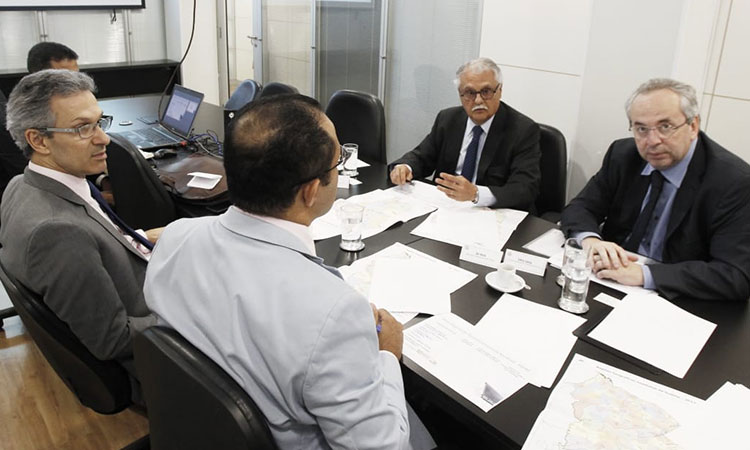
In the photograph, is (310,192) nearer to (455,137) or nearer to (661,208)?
(661,208)

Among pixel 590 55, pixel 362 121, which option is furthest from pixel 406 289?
pixel 590 55

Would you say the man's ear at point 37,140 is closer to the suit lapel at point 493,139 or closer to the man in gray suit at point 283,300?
the man in gray suit at point 283,300

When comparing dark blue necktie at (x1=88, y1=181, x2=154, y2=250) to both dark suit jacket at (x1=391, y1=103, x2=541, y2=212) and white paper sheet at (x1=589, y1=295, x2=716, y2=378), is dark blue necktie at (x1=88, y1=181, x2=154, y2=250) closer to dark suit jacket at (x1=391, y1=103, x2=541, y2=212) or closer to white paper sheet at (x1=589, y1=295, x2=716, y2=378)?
dark suit jacket at (x1=391, y1=103, x2=541, y2=212)

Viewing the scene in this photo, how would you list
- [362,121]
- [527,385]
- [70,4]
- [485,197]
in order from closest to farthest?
[527,385] → [485,197] → [362,121] → [70,4]

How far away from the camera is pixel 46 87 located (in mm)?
1660

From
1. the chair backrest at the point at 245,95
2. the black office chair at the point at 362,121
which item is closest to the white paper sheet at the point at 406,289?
the black office chair at the point at 362,121

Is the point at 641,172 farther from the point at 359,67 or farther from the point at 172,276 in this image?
the point at 359,67

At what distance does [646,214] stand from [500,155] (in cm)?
79

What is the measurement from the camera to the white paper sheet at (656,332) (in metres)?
1.39

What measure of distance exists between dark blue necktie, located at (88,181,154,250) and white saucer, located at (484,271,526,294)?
1.15 meters

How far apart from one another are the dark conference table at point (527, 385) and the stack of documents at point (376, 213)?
1.5 inches

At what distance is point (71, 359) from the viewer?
150 centimetres

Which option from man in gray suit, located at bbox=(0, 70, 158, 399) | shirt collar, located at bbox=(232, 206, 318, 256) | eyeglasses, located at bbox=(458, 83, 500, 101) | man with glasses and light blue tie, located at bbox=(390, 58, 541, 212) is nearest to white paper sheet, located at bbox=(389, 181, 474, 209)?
man with glasses and light blue tie, located at bbox=(390, 58, 541, 212)

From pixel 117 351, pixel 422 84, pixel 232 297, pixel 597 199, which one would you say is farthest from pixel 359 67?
pixel 232 297
